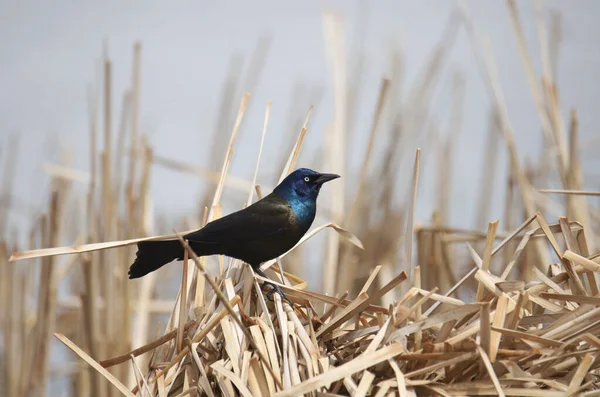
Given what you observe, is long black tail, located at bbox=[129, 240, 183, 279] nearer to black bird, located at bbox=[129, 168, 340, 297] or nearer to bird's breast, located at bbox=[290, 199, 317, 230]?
black bird, located at bbox=[129, 168, 340, 297]

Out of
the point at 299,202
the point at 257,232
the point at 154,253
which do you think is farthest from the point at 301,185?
the point at 154,253

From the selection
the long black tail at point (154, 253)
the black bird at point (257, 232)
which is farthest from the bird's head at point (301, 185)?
the long black tail at point (154, 253)

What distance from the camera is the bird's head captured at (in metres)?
1.48

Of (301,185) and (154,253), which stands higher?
(301,185)

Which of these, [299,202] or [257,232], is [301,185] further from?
[257,232]

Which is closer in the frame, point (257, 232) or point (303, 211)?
point (257, 232)

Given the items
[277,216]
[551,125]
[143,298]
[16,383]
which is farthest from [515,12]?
[16,383]

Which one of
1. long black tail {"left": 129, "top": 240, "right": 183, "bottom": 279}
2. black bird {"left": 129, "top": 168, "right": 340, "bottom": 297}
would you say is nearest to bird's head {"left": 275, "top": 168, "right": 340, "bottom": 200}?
black bird {"left": 129, "top": 168, "right": 340, "bottom": 297}

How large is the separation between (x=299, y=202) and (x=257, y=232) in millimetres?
177

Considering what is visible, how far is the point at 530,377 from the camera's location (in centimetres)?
94

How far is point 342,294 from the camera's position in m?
1.09

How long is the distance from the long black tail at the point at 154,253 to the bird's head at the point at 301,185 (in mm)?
307

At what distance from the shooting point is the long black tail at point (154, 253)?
4.08 ft

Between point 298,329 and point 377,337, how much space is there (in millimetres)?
135
